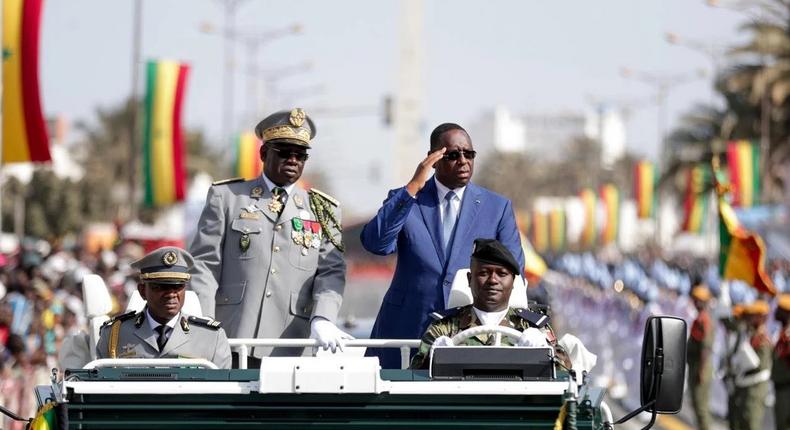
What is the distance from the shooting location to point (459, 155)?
8484mm

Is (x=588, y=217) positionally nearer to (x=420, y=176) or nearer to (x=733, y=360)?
(x=733, y=360)

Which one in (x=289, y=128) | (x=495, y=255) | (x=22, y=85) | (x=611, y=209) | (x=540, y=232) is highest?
(x=22, y=85)

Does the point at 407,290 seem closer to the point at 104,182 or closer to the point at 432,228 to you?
the point at 432,228

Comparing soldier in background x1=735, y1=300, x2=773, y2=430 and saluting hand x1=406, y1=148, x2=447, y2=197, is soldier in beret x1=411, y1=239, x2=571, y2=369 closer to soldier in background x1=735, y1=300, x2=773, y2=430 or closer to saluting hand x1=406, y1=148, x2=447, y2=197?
saluting hand x1=406, y1=148, x2=447, y2=197

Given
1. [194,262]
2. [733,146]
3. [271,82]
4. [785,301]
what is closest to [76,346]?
[194,262]

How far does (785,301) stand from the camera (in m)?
16.2

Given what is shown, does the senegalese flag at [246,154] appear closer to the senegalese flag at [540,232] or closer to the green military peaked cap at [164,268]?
the green military peaked cap at [164,268]

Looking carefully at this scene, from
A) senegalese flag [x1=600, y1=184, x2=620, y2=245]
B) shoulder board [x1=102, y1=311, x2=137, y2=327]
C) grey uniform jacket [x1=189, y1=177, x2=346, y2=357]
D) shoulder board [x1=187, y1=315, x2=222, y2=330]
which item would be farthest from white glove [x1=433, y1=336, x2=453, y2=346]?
senegalese flag [x1=600, y1=184, x2=620, y2=245]

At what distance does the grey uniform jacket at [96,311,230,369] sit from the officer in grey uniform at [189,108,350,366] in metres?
0.89

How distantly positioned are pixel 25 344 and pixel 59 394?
376 inches

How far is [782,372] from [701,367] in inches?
125

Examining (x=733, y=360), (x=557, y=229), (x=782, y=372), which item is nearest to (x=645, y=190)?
(x=557, y=229)

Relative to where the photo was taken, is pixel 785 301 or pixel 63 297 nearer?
pixel 785 301

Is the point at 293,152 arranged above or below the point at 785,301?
above
